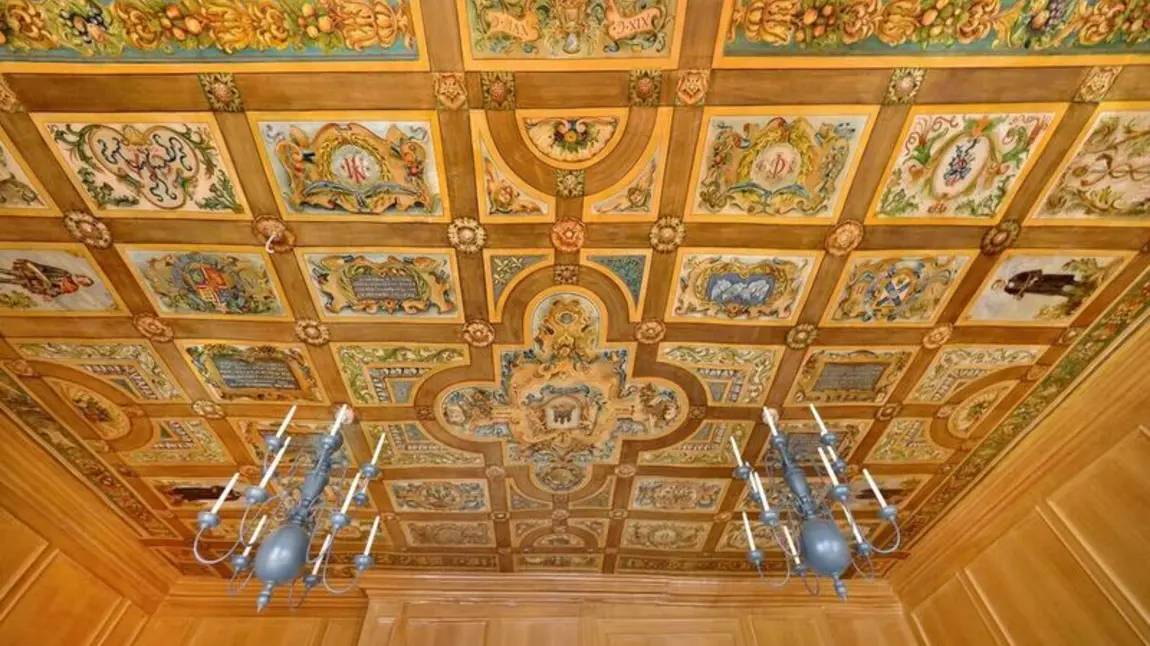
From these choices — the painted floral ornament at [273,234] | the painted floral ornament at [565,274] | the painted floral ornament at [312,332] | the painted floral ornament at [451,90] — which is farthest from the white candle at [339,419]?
the painted floral ornament at [451,90]

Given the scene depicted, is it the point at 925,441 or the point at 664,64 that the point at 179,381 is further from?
the point at 925,441

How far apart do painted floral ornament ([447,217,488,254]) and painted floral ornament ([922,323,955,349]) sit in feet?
11.9

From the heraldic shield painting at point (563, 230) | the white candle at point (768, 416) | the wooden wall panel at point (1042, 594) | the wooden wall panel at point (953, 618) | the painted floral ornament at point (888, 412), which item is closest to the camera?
the heraldic shield painting at point (563, 230)

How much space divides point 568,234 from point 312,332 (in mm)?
2249

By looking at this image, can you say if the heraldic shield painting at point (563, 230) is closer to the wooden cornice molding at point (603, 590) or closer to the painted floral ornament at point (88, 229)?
the painted floral ornament at point (88, 229)

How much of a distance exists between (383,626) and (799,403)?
602 cm

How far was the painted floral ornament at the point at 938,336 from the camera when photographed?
13.1 feet

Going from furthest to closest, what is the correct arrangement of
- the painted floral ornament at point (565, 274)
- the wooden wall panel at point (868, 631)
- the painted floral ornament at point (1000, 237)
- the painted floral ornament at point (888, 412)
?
the wooden wall panel at point (868, 631) → the painted floral ornament at point (888, 412) → the painted floral ornament at point (565, 274) → the painted floral ornament at point (1000, 237)

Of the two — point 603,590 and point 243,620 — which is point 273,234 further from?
point 243,620

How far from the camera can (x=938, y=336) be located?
4047mm

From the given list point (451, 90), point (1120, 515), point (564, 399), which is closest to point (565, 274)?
point (564, 399)

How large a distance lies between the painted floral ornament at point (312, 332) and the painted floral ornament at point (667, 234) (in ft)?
8.79

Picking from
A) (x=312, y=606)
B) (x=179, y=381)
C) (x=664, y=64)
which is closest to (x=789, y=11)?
(x=664, y=64)

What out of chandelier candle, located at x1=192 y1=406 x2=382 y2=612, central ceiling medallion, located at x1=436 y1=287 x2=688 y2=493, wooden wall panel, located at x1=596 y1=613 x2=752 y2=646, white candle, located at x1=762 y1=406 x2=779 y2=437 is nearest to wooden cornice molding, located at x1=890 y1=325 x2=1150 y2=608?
wooden wall panel, located at x1=596 y1=613 x2=752 y2=646
